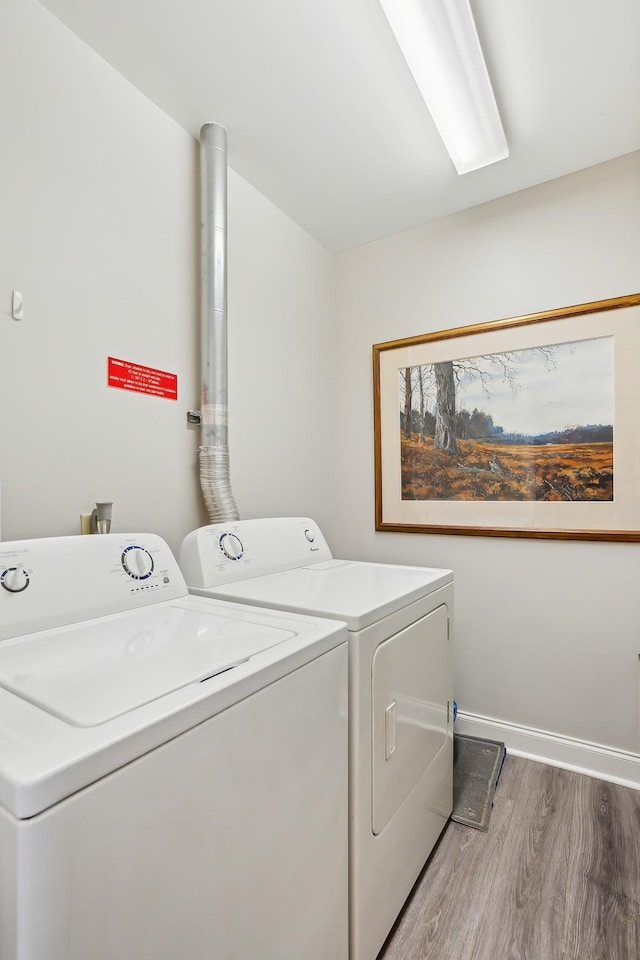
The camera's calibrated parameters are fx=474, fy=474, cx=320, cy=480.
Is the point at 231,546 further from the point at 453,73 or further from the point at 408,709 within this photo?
the point at 453,73

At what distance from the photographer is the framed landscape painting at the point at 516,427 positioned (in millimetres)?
1930

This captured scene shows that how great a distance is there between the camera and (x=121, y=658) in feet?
2.73

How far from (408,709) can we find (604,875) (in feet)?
2.79

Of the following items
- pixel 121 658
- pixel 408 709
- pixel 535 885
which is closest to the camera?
pixel 121 658

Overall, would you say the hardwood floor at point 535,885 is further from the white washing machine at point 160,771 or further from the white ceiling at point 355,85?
the white ceiling at point 355,85

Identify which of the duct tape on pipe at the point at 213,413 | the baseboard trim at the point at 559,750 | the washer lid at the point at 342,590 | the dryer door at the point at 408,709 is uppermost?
the duct tape on pipe at the point at 213,413

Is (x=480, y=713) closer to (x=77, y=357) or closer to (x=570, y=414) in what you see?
(x=570, y=414)

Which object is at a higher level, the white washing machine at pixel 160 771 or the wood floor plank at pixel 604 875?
the white washing machine at pixel 160 771

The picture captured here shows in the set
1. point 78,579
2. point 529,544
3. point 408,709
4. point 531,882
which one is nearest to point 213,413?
point 78,579

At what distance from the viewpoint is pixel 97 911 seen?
1.75ft

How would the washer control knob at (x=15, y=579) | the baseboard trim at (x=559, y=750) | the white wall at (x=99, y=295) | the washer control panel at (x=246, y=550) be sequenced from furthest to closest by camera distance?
the baseboard trim at (x=559, y=750) < the washer control panel at (x=246, y=550) < the white wall at (x=99, y=295) < the washer control knob at (x=15, y=579)

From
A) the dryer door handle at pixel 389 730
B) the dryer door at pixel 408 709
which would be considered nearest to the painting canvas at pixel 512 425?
the dryer door at pixel 408 709

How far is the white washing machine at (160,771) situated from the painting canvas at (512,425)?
55.7 inches

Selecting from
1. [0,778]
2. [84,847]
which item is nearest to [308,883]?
[84,847]
